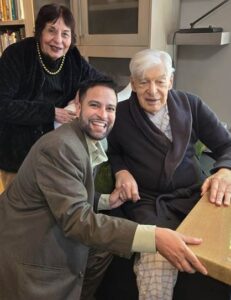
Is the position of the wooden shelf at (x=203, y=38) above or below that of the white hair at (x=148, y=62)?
above

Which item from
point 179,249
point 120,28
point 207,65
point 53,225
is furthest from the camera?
point 207,65

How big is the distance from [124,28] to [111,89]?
4.18ft

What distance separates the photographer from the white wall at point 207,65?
7.50 feet

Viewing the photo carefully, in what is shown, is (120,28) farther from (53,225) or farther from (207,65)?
(53,225)

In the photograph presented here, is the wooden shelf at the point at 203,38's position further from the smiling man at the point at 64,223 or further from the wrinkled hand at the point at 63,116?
the smiling man at the point at 64,223

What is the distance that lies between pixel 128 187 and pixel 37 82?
743 millimetres

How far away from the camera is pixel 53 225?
3.31ft

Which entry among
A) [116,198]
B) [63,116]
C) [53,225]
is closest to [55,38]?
[63,116]

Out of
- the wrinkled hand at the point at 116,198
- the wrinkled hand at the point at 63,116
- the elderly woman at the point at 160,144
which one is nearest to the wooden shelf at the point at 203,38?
the elderly woman at the point at 160,144

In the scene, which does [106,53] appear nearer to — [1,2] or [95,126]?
[1,2]

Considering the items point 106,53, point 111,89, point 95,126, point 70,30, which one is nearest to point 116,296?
point 95,126

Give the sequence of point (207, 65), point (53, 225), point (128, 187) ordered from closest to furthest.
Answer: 1. point (53, 225)
2. point (128, 187)
3. point (207, 65)

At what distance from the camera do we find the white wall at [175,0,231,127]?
2287 mm

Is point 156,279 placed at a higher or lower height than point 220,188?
lower
